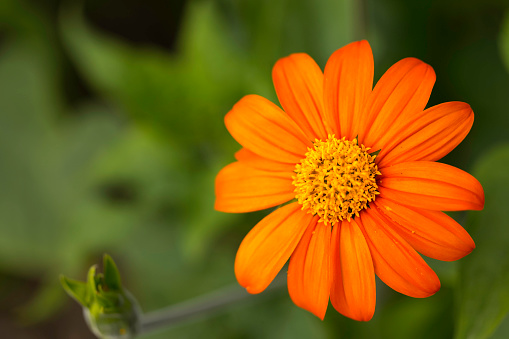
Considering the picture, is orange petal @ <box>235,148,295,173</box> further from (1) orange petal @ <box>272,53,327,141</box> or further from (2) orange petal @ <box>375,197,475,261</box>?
(2) orange petal @ <box>375,197,475,261</box>

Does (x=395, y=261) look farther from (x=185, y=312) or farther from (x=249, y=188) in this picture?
(x=185, y=312)

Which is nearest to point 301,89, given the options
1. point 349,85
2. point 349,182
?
point 349,85

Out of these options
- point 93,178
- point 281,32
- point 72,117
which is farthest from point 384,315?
point 72,117

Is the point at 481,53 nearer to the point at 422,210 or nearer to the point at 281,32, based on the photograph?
the point at 281,32

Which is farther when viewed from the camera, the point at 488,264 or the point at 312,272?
the point at 488,264

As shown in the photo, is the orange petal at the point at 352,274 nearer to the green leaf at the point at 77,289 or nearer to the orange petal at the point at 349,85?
the orange petal at the point at 349,85

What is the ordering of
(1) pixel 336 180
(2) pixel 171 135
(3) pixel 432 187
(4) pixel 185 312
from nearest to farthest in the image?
(3) pixel 432 187, (1) pixel 336 180, (4) pixel 185 312, (2) pixel 171 135
